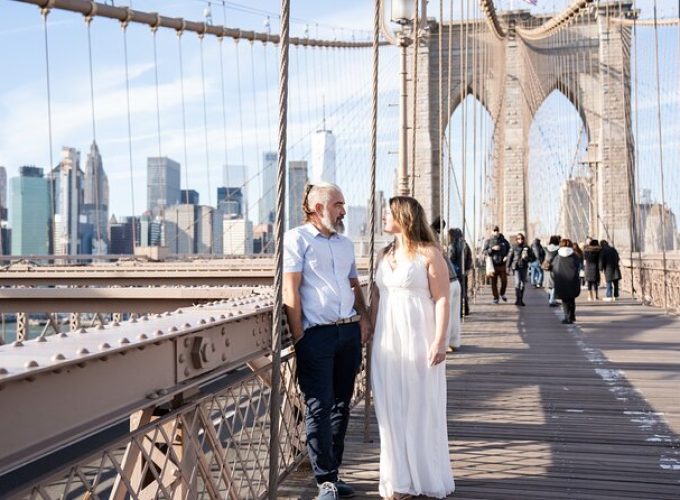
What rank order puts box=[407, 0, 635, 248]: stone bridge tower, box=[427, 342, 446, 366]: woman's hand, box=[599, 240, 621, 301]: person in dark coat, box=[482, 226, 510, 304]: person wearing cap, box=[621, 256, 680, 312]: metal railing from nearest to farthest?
box=[427, 342, 446, 366]: woman's hand, box=[621, 256, 680, 312]: metal railing, box=[482, 226, 510, 304]: person wearing cap, box=[599, 240, 621, 301]: person in dark coat, box=[407, 0, 635, 248]: stone bridge tower

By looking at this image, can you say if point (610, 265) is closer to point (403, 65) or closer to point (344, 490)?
point (403, 65)

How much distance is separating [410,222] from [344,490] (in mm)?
1017

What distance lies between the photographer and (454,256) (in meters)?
9.43

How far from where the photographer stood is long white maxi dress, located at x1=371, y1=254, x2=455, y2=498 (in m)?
2.89

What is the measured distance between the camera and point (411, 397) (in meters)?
2.89

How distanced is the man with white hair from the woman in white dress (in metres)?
0.16

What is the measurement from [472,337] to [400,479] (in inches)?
219

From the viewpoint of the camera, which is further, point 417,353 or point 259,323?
point 417,353

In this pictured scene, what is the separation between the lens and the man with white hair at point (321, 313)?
274 cm

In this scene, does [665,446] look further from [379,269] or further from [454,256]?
[454,256]

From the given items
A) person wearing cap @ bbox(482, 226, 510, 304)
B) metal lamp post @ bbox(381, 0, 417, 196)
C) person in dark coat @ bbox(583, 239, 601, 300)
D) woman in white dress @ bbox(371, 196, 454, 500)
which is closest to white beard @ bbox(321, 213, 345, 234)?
woman in white dress @ bbox(371, 196, 454, 500)

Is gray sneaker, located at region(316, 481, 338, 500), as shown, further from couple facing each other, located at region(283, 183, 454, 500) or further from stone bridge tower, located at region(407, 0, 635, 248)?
stone bridge tower, located at region(407, 0, 635, 248)

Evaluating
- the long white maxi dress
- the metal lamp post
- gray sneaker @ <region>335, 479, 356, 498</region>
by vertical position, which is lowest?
gray sneaker @ <region>335, 479, 356, 498</region>

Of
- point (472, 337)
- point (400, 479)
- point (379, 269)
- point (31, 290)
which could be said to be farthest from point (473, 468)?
point (472, 337)
